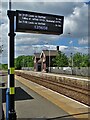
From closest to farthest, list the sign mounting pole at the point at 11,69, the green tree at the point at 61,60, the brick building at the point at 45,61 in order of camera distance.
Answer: the sign mounting pole at the point at 11,69, the green tree at the point at 61,60, the brick building at the point at 45,61

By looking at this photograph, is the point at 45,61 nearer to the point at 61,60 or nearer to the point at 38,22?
the point at 61,60

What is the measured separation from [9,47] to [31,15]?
100 centimetres

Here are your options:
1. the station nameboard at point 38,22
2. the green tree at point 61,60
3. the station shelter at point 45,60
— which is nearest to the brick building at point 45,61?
the station shelter at point 45,60

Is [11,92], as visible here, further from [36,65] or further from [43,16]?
[36,65]

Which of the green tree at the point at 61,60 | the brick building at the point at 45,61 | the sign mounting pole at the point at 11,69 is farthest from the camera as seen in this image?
the brick building at the point at 45,61

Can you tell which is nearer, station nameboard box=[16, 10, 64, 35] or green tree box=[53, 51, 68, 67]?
station nameboard box=[16, 10, 64, 35]

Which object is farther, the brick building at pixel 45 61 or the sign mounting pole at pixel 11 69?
the brick building at pixel 45 61

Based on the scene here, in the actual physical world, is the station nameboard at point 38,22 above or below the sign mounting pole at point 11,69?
above

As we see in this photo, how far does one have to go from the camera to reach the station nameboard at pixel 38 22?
24.3 ft

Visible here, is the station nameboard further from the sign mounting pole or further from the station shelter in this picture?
the station shelter

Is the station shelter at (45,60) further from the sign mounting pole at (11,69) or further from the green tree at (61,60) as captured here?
the sign mounting pole at (11,69)

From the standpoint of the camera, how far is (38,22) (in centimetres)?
755

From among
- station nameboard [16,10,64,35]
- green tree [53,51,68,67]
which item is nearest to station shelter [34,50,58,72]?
green tree [53,51,68,67]

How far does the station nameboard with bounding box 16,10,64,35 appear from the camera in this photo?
7414 millimetres
